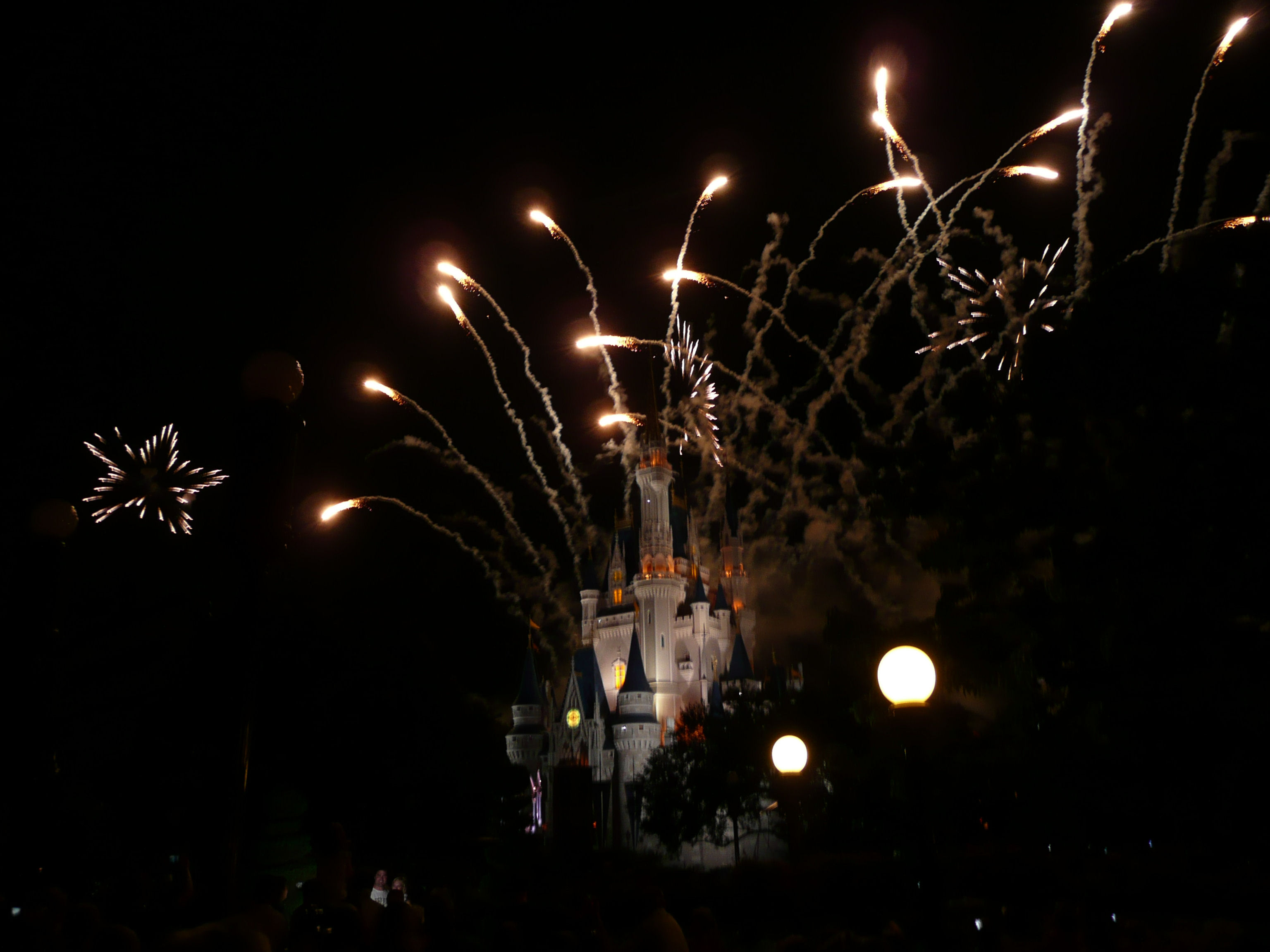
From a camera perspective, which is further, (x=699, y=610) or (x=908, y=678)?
(x=699, y=610)

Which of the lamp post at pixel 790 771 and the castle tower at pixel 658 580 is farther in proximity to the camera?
the castle tower at pixel 658 580

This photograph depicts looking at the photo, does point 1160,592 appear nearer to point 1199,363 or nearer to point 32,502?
point 1199,363

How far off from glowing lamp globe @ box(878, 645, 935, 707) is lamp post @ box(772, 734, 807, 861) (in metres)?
3.93

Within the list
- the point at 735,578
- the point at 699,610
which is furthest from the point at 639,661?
the point at 735,578

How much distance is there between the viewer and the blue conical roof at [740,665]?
63.8 m

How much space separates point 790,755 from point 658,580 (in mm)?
61820

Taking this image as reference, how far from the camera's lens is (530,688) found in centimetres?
6950

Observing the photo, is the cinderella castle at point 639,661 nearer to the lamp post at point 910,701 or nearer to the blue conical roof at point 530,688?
the blue conical roof at point 530,688

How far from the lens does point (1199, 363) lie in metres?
10.9

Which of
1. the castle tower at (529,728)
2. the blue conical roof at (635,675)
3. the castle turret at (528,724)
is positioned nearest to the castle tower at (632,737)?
the blue conical roof at (635,675)

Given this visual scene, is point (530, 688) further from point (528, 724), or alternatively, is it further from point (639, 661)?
point (639, 661)

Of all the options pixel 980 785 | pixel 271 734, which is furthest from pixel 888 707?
pixel 271 734

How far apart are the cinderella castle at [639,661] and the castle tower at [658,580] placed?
69 mm

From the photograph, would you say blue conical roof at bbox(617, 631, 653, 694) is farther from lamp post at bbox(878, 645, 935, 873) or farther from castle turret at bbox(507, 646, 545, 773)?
lamp post at bbox(878, 645, 935, 873)
